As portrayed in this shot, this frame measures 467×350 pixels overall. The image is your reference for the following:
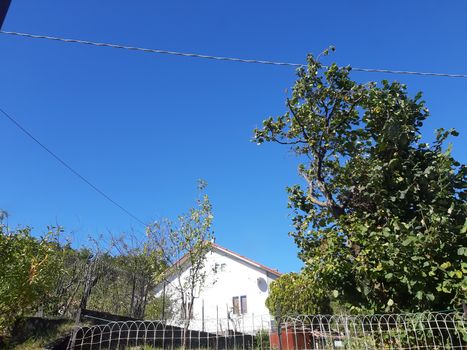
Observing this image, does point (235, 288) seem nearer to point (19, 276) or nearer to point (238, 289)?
point (238, 289)

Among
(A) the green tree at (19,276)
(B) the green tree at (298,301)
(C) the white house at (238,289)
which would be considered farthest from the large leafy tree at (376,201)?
(C) the white house at (238,289)

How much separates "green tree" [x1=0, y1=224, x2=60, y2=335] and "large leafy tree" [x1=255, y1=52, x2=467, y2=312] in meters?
5.18

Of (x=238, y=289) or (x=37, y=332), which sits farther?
(x=238, y=289)

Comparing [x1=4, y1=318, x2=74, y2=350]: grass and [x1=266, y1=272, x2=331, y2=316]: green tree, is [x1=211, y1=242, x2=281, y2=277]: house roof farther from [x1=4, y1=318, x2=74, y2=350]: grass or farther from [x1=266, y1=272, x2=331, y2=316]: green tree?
[x1=4, y1=318, x2=74, y2=350]: grass

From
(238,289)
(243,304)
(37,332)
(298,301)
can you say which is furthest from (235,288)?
(37,332)

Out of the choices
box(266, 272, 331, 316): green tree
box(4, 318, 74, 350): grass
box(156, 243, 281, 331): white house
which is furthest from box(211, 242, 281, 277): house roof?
box(4, 318, 74, 350): grass

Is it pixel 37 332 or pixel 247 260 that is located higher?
pixel 247 260

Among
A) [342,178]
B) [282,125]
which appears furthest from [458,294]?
[282,125]

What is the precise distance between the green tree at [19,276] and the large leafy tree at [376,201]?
518 centimetres

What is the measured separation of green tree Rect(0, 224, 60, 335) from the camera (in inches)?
261

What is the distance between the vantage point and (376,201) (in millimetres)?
6691

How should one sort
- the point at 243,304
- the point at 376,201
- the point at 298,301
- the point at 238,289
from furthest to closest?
the point at 238,289 → the point at 243,304 → the point at 298,301 → the point at 376,201

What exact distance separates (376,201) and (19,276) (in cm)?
658

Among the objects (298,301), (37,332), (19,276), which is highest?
(298,301)
